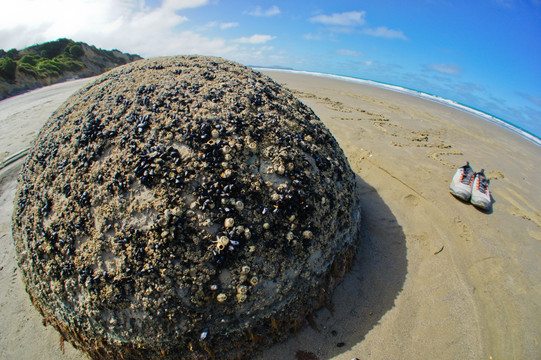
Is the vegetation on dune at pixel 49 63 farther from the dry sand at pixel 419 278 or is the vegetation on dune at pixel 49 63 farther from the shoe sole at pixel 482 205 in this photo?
the shoe sole at pixel 482 205

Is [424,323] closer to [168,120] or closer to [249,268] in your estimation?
[249,268]

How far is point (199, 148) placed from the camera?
2.42 meters

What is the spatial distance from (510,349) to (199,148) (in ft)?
12.0

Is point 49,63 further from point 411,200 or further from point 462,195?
point 462,195

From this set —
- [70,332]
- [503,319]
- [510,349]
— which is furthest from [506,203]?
Answer: [70,332]

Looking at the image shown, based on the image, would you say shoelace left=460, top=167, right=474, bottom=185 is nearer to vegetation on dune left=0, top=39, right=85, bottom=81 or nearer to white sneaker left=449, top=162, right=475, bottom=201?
white sneaker left=449, top=162, right=475, bottom=201

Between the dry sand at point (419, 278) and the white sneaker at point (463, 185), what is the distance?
14 centimetres

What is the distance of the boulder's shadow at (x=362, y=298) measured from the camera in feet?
8.21

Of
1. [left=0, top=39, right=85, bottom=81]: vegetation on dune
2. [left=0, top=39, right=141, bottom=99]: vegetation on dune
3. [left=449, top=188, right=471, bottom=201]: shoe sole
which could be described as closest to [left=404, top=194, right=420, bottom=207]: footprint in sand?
[left=449, top=188, right=471, bottom=201]: shoe sole

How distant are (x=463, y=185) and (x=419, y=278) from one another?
106 inches

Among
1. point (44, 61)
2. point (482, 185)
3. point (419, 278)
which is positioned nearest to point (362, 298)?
point (419, 278)

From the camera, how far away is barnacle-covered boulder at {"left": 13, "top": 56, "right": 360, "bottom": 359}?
2.17 m

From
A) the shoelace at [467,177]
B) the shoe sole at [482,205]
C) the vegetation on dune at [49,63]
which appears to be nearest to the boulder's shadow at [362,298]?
the shoe sole at [482,205]

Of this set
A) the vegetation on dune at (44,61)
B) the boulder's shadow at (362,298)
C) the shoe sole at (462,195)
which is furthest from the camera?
the vegetation on dune at (44,61)
